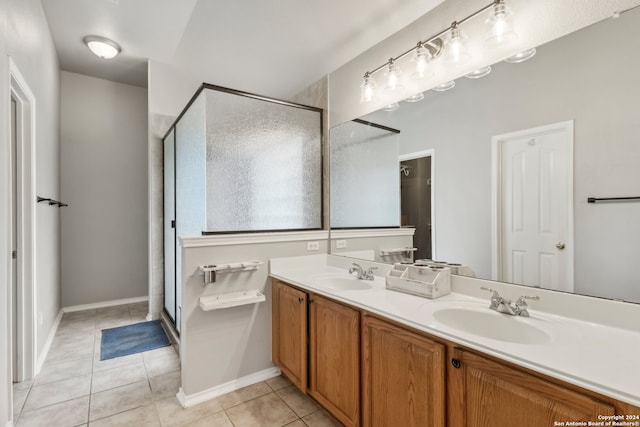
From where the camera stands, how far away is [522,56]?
1443 millimetres

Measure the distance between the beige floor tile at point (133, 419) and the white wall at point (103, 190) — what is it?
2.72 metres

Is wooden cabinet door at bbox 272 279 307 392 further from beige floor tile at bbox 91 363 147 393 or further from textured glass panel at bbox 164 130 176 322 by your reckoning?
textured glass panel at bbox 164 130 176 322

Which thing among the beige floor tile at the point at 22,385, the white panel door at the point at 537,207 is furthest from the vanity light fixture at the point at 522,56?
the beige floor tile at the point at 22,385

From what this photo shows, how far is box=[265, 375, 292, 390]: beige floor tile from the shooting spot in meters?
2.23

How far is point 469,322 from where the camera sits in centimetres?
140

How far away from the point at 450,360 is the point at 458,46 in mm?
1604

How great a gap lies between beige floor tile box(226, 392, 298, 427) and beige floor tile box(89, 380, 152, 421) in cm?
66

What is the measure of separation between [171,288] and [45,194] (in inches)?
57.4

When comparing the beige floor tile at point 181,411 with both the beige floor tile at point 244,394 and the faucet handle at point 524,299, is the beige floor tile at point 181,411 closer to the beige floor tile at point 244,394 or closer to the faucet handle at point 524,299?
the beige floor tile at point 244,394

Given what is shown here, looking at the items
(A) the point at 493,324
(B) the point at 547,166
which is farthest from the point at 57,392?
(B) the point at 547,166

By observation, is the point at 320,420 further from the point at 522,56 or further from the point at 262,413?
the point at 522,56

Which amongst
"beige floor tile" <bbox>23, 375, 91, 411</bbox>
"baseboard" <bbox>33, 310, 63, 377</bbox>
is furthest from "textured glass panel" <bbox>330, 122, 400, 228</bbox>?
"baseboard" <bbox>33, 310, 63, 377</bbox>

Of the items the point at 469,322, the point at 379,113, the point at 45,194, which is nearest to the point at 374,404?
the point at 469,322

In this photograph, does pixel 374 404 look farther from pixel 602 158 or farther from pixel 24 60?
pixel 24 60
